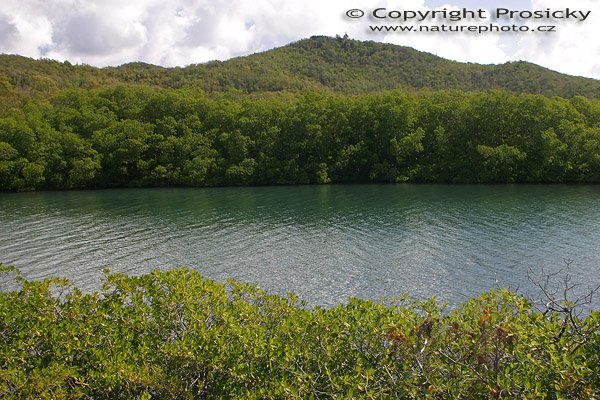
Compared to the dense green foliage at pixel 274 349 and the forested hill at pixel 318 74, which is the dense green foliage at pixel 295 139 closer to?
the forested hill at pixel 318 74

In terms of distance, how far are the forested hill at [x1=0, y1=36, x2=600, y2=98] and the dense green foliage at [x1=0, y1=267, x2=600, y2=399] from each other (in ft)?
273

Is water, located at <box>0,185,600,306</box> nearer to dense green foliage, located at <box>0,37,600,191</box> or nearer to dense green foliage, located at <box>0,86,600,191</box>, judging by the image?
dense green foliage, located at <box>0,37,600,191</box>

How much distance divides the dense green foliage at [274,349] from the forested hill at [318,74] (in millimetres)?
83222

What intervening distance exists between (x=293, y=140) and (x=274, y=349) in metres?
60.8

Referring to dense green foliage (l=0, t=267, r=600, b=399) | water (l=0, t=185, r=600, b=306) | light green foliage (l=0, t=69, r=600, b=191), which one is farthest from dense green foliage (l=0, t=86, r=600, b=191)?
dense green foliage (l=0, t=267, r=600, b=399)

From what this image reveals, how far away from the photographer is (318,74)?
13562cm

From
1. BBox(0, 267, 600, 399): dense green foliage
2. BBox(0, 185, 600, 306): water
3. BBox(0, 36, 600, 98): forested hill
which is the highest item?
BBox(0, 36, 600, 98): forested hill

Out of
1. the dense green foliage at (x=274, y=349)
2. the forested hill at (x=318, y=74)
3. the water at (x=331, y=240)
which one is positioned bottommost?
the water at (x=331, y=240)

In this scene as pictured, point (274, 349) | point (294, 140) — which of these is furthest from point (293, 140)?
point (274, 349)

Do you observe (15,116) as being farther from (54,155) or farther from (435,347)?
(435,347)

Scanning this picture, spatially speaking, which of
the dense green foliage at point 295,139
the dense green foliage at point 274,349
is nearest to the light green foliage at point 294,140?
the dense green foliage at point 295,139

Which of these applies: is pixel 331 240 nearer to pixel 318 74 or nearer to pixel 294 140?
pixel 294 140

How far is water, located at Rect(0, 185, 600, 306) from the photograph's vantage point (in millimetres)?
21953

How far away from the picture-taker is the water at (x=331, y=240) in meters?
22.0
